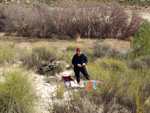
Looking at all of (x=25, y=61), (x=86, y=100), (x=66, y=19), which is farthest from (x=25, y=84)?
(x=66, y=19)

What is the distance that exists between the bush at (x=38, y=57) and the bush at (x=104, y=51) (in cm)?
285

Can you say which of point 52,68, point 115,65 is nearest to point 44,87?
point 52,68

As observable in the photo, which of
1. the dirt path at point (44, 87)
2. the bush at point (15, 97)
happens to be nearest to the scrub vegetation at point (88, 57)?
the bush at point (15, 97)

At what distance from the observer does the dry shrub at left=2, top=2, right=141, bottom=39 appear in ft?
50.1

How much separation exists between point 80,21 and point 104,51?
7205 mm

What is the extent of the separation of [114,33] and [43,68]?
36.6ft

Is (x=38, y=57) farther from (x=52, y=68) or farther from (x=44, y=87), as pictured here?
(x=44, y=87)

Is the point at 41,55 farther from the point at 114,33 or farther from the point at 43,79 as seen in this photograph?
the point at 114,33

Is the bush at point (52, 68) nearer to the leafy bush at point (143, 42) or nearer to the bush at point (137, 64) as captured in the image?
the bush at point (137, 64)

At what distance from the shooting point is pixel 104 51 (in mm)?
9312

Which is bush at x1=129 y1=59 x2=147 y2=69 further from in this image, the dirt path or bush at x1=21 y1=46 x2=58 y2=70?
bush at x1=21 y1=46 x2=58 y2=70

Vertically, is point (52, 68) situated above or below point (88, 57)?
above

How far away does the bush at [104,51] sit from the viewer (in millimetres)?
9102

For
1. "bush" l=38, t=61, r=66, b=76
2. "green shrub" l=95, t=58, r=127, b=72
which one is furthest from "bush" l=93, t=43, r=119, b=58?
"bush" l=38, t=61, r=66, b=76
